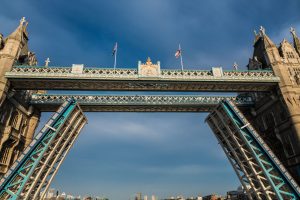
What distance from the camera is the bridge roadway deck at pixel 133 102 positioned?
1274 inches

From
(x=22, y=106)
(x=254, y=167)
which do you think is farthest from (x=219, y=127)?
(x=22, y=106)

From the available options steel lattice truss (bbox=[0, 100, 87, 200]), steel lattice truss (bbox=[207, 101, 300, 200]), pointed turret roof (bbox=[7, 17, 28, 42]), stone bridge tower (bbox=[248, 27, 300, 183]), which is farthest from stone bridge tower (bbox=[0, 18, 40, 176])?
stone bridge tower (bbox=[248, 27, 300, 183])

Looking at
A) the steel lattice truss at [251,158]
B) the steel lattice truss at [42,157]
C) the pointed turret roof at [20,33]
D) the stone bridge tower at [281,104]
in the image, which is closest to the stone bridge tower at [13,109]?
the pointed turret roof at [20,33]

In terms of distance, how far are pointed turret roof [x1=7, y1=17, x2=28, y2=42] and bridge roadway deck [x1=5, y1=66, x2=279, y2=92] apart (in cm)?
451

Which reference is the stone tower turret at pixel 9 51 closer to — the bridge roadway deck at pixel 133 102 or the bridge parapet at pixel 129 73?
the bridge parapet at pixel 129 73

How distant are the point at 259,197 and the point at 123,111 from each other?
2055 centimetres

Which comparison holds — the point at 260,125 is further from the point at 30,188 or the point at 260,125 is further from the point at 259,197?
the point at 30,188

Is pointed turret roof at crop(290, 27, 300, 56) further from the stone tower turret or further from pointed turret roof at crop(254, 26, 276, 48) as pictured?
the stone tower turret

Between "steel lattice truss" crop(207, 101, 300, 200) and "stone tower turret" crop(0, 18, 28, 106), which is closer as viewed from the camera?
"steel lattice truss" crop(207, 101, 300, 200)

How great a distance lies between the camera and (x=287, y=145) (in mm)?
26359

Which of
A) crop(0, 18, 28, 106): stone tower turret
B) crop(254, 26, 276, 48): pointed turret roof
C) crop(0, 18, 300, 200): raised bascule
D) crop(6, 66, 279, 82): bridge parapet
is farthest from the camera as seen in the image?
crop(254, 26, 276, 48): pointed turret roof

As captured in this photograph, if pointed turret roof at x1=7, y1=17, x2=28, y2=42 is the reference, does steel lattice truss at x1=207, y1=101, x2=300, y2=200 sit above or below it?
below

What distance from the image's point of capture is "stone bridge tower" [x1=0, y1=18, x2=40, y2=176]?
2564cm

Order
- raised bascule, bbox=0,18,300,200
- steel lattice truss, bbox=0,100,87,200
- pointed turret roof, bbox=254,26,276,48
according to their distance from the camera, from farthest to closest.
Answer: pointed turret roof, bbox=254,26,276,48 → raised bascule, bbox=0,18,300,200 → steel lattice truss, bbox=0,100,87,200
